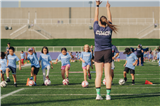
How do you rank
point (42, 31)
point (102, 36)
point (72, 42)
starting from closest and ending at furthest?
1. point (102, 36)
2. point (72, 42)
3. point (42, 31)

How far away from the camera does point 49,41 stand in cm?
5541

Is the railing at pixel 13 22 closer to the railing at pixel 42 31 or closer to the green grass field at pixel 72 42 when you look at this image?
the railing at pixel 42 31

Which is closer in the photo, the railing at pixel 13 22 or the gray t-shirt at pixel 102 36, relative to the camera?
the gray t-shirt at pixel 102 36

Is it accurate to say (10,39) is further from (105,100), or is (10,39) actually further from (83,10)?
(105,100)

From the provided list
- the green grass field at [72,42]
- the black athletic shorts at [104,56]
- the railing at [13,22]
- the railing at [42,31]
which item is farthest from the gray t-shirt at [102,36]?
the railing at [13,22]

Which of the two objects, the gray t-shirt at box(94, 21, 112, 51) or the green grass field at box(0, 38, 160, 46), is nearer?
the gray t-shirt at box(94, 21, 112, 51)

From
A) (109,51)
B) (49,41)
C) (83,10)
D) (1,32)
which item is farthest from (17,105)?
(83,10)

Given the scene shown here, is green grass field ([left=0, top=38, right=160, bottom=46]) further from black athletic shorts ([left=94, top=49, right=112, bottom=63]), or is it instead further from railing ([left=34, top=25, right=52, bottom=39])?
black athletic shorts ([left=94, top=49, right=112, bottom=63])

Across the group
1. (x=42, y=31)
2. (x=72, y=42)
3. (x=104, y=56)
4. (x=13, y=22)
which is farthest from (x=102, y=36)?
(x=13, y=22)

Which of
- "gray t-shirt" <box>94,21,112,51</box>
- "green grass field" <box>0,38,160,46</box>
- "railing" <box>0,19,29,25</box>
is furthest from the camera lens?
"railing" <box>0,19,29,25</box>

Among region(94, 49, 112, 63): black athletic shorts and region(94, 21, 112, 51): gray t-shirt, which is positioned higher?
region(94, 21, 112, 51): gray t-shirt

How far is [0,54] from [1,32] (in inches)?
2004

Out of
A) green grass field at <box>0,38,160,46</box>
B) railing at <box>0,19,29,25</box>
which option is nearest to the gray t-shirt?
green grass field at <box>0,38,160,46</box>

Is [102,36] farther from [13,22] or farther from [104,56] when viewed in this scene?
[13,22]
